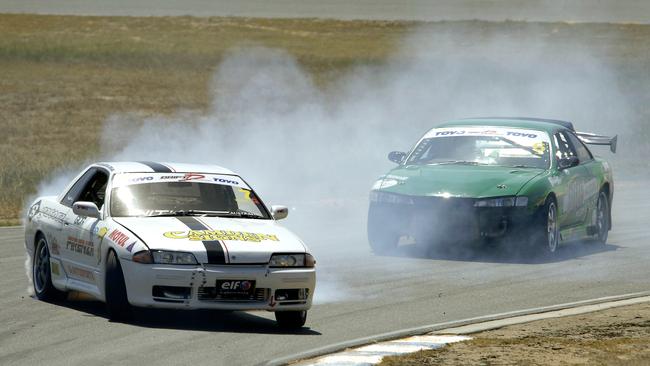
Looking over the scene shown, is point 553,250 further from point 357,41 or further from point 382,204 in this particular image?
point 357,41

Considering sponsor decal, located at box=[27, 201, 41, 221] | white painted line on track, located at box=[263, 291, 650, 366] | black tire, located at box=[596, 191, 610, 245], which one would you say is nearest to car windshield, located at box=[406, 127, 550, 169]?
black tire, located at box=[596, 191, 610, 245]

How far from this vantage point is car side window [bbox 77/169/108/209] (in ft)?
38.4

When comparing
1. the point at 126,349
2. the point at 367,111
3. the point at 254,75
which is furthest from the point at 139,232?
the point at 254,75

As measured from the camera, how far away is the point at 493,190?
48.5 ft

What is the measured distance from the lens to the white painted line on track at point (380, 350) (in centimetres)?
895

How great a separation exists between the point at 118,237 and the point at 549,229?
6.15 meters

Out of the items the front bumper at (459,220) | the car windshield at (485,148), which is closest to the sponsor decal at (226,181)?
the front bumper at (459,220)

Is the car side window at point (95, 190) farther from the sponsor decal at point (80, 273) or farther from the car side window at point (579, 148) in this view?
the car side window at point (579, 148)

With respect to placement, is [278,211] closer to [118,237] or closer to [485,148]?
[118,237]

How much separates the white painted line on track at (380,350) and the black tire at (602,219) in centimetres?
725

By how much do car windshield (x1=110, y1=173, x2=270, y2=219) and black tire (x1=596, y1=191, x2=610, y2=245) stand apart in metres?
6.41

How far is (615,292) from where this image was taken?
1252cm

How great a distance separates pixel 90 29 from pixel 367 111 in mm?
21967

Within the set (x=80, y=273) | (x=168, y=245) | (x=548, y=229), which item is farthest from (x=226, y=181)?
(x=548, y=229)
